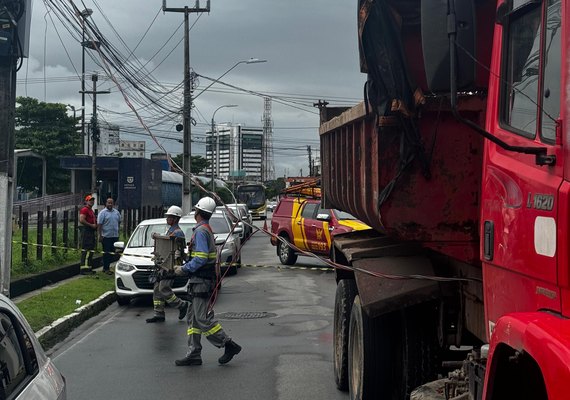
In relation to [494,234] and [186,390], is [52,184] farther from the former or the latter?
[494,234]

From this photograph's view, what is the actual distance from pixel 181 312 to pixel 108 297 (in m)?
2.78

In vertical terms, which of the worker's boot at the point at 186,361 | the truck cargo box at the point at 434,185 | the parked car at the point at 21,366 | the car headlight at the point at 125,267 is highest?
the truck cargo box at the point at 434,185

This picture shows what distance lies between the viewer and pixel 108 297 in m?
13.4

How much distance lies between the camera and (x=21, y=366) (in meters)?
3.42

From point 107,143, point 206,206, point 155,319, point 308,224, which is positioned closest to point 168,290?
point 155,319

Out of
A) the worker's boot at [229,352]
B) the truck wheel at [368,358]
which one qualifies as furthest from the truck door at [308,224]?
the truck wheel at [368,358]

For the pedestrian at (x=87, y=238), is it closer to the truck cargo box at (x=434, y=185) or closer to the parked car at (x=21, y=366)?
the parked car at (x=21, y=366)

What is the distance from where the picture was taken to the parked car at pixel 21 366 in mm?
3168

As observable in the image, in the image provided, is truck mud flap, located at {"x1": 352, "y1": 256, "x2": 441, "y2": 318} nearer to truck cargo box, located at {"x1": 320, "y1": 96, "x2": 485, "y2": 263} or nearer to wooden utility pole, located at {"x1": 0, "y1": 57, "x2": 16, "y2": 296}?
truck cargo box, located at {"x1": 320, "y1": 96, "x2": 485, "y2": 263}

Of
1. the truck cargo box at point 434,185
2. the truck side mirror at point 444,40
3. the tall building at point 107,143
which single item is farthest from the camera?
A: the tall building at point 107,143

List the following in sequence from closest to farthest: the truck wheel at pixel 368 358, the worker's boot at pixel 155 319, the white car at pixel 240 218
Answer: the truck wheel at pixel 368 358 → the white car at pixel 240 218 → the worker's boot at pixel 155 319

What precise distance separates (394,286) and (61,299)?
29.1ft

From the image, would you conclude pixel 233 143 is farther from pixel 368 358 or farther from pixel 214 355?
pixel 368 358

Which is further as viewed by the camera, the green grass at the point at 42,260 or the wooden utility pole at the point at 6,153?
the green grass at the point at 42,260
